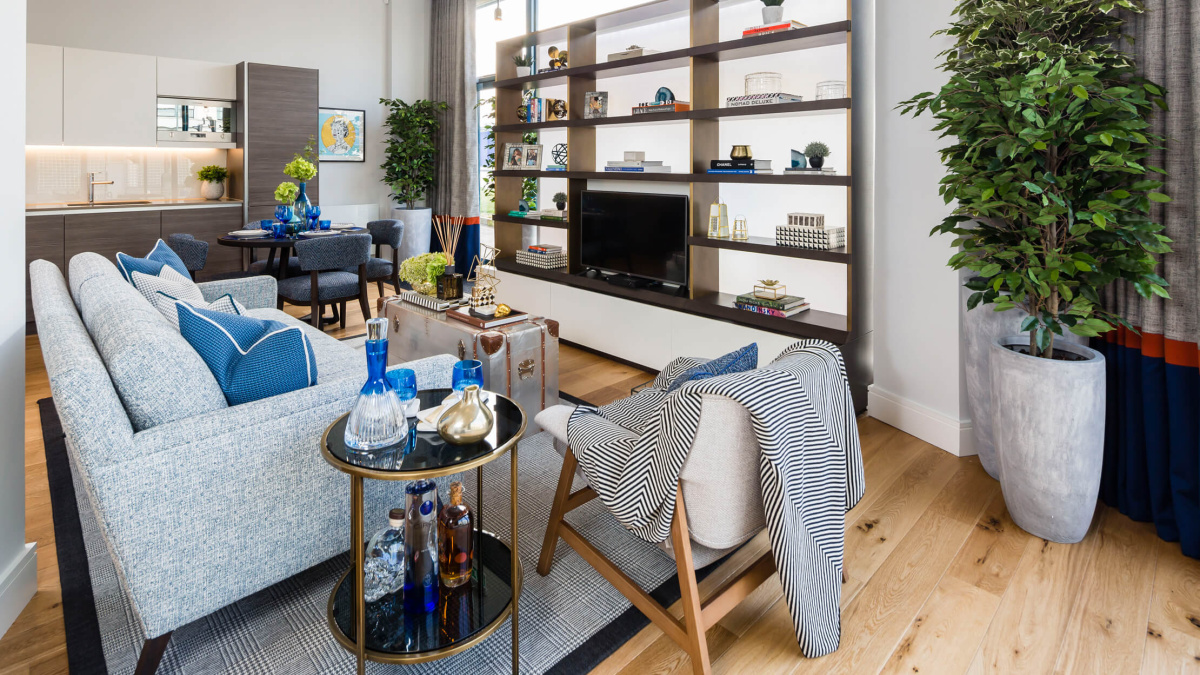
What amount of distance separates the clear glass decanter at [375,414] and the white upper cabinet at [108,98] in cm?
550

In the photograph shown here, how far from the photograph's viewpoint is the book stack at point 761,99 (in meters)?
3.47

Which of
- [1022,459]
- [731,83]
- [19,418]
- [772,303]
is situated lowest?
[1022,459]

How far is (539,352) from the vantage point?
322cm

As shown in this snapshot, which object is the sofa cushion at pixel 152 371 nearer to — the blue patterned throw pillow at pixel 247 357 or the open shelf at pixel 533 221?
the blue patterned throw pillow at pixel 247 357

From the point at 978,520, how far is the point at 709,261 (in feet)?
6.92

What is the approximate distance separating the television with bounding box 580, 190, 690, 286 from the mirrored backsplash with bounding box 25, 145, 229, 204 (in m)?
4.00

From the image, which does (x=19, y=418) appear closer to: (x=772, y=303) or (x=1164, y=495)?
(x=772, y=303)

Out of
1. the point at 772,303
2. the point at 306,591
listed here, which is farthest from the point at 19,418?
the point at 772,303

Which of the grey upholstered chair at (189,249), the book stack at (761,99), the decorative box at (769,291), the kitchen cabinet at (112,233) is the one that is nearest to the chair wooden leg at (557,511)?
the decorative box at (769,291)

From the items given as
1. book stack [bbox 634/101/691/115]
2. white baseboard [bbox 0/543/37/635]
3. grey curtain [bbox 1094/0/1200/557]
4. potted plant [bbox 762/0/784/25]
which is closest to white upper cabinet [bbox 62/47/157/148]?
book stack [bbox 634/101/691/115]

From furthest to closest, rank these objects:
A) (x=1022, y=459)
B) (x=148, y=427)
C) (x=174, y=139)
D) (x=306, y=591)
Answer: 1. (x=174, y=139)
2. (x=1022, y=459)
3. (x=306, y=591)
4. (x=148, y=427)

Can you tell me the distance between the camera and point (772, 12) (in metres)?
3.50

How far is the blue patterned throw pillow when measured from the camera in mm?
1769

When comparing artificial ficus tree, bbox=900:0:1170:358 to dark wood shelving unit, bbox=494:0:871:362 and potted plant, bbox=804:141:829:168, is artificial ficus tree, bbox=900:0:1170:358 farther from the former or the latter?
potted plant, bbox=804:141:829:168
